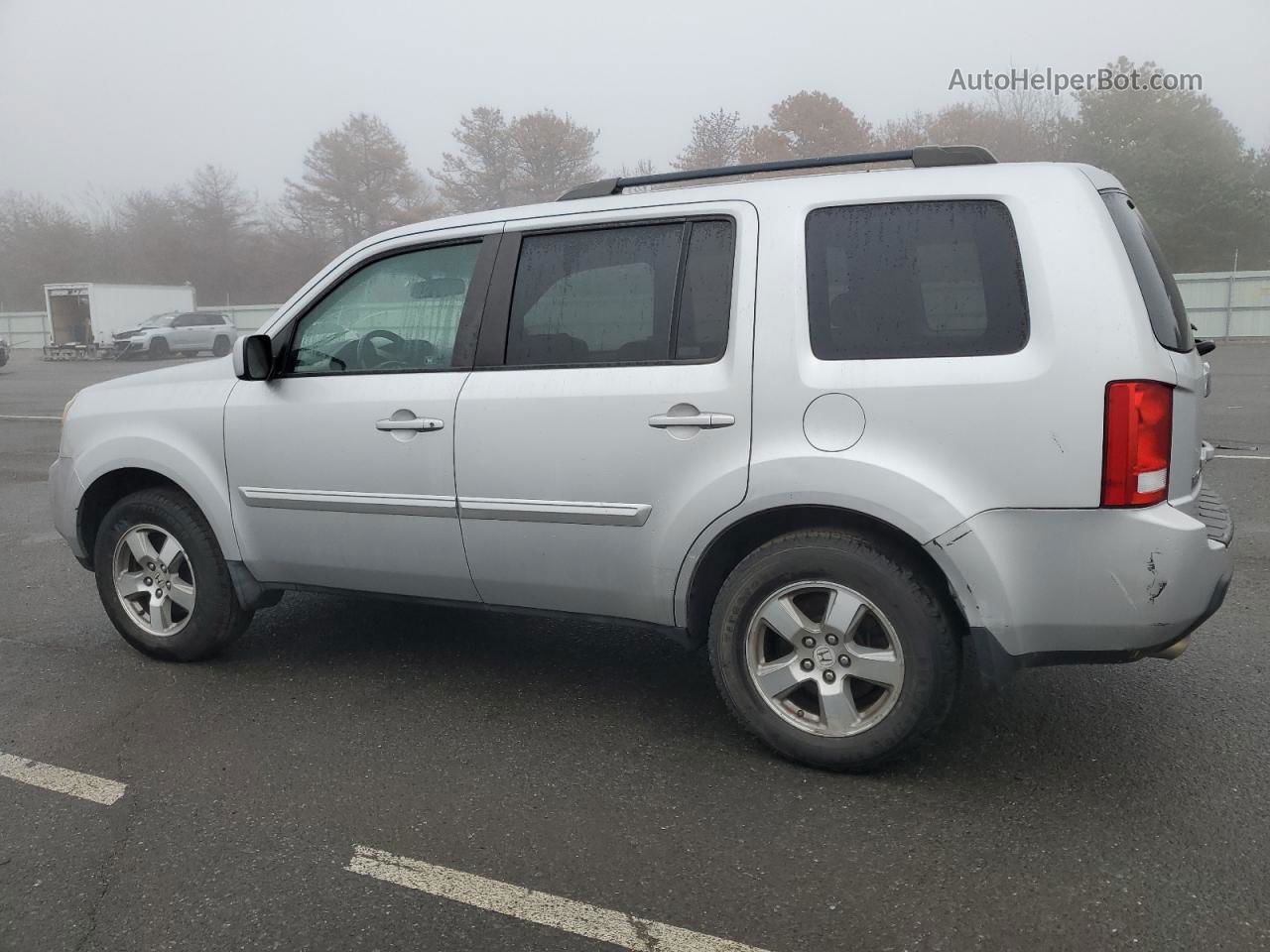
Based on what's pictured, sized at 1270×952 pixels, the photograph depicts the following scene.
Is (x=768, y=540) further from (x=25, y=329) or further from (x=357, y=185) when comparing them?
(x=357, y=185)

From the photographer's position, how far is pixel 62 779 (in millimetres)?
3488

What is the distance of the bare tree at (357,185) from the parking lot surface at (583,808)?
6573 centimetres

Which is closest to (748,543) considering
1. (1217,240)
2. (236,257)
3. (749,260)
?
(749,260)

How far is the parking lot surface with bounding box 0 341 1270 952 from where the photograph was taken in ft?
8.64

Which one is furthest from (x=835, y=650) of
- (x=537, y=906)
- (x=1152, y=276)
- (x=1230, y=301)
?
(x=1230, y=301)

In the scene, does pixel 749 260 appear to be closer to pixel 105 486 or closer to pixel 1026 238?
pixel 1026 238

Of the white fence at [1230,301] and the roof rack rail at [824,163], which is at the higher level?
the roof rack rail at [824,163]

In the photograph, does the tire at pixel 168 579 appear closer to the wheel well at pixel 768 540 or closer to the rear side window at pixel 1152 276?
the wheel well at pixel 768 540

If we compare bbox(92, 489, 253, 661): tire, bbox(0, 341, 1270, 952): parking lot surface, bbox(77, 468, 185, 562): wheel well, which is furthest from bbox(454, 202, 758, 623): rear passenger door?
bbox(77, 468, 185, 562): wheel well

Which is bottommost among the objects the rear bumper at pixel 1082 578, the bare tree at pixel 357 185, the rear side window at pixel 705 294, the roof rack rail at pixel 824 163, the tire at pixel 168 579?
the tire at pixel 168 579

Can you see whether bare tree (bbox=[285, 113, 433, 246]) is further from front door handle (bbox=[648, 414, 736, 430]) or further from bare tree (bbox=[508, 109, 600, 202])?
front door handle (bbox=[648, 414, 736, 430])

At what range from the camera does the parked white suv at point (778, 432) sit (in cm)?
301

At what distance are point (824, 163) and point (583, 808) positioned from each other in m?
2.22

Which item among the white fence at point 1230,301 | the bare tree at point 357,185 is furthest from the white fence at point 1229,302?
the bare tree at point 357,185
